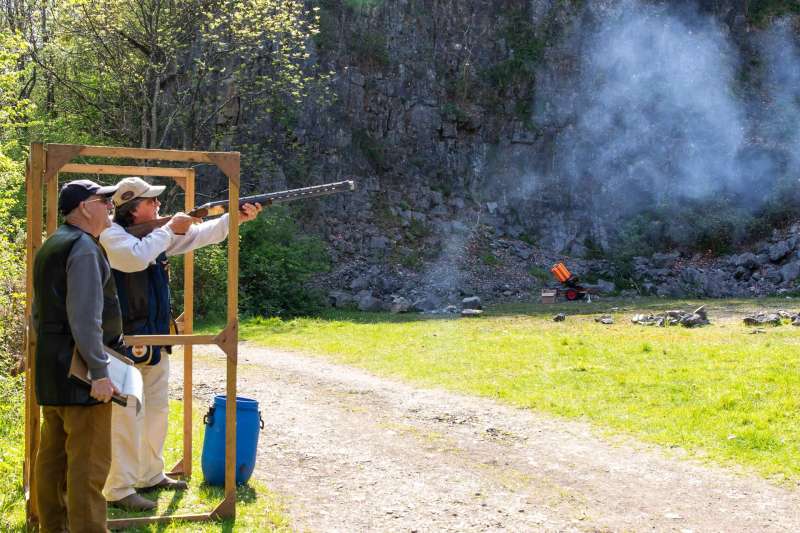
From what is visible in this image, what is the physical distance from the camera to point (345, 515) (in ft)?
19.0

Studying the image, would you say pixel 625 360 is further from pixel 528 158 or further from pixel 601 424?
pixel 528 158

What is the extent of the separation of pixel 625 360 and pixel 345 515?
7402mm

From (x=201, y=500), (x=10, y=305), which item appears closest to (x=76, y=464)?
(x=201, y=500)

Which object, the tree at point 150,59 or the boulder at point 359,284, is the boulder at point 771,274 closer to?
the boulder at point 359,284

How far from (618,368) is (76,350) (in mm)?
8832

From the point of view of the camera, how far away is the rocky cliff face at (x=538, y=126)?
29672mm

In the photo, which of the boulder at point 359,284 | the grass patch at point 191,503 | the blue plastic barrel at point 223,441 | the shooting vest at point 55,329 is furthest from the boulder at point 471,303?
the shooting vest at point 55,329

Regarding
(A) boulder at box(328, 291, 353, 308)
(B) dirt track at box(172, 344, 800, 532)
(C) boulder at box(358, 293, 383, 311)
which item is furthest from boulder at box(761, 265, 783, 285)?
(B) dirt track at box(172, 344, 800, 532)

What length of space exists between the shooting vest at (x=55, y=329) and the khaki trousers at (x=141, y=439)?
1.05 meters

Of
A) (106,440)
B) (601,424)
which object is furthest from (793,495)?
(106,440)

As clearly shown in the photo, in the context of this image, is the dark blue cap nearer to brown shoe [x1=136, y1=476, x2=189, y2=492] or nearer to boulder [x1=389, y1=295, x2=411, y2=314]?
brown shoe [x1=136, y1=476, x2=189, y2=492]

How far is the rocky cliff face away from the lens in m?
29.7

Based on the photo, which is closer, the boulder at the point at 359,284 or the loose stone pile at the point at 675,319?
the loose stone pile at the point at 675,319

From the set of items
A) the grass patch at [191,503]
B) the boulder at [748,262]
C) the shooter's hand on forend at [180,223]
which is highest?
the shooter's hand on forend at [180,223]
